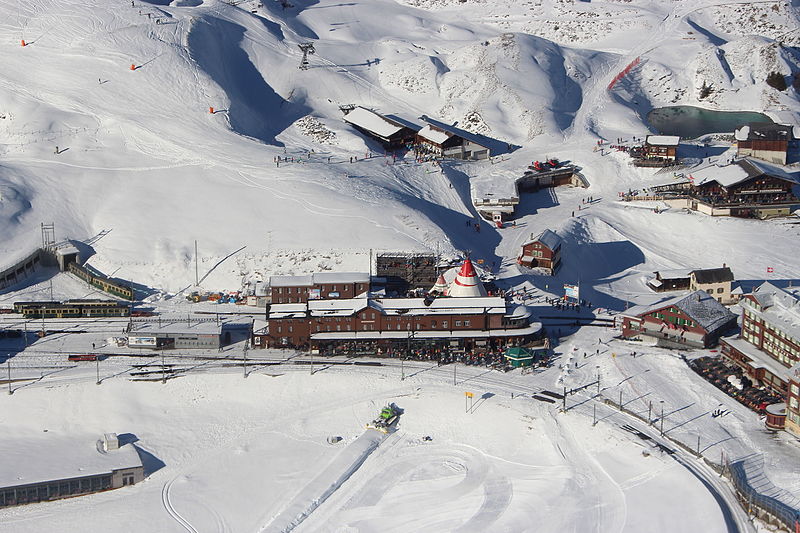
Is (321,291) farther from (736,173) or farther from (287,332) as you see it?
(736,173)

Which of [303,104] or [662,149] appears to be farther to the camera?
[303,104]

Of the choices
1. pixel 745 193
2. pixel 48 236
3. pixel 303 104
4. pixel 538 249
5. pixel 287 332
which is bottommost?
pixel 287 332

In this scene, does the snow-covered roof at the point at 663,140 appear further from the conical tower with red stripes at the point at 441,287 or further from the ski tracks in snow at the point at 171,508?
the ski tracks in snow at the point at 171,508

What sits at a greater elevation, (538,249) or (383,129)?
(383,129)

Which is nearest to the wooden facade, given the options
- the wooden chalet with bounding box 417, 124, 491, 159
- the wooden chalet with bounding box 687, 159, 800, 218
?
the wooden chalet with bounding box 687, 159, 800, 218

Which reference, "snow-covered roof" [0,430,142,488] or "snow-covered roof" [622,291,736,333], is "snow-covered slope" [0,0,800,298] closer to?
"snow-covered roof" [622,291,736,333]

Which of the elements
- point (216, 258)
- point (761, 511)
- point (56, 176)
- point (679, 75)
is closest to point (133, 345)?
point (216, 258)

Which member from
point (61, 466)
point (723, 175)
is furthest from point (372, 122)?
point (61, 466)
